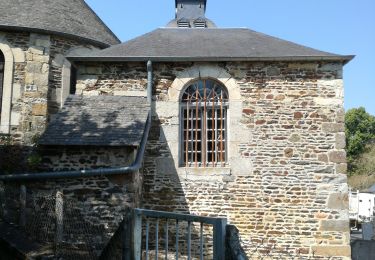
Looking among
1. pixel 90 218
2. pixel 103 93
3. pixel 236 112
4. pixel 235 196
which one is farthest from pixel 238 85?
pixel 90 218

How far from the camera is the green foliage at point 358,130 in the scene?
38.4 m

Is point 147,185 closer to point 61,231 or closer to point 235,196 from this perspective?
point 235,196

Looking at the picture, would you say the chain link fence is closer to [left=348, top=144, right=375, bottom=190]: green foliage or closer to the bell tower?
the bell tower

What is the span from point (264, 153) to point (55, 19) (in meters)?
6.81

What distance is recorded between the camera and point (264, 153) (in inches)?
357

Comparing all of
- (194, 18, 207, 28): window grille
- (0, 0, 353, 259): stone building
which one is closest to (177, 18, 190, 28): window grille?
(194, 18, 207, 28): window grille

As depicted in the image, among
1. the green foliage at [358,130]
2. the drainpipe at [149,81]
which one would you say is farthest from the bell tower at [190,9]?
the green foliage at [358,130]

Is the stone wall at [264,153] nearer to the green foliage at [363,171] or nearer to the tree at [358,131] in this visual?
the green foliage at [363,171]

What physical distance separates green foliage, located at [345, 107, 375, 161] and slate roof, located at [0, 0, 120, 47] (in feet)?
102

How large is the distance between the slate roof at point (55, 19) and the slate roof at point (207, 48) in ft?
6.24

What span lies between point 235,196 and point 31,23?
22.5 ft

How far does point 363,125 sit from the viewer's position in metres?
40.7

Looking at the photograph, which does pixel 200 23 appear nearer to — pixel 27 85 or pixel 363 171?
pixel 27 85

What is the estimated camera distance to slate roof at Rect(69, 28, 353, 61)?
30.0 feet
